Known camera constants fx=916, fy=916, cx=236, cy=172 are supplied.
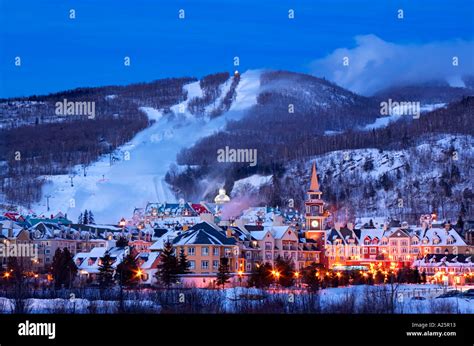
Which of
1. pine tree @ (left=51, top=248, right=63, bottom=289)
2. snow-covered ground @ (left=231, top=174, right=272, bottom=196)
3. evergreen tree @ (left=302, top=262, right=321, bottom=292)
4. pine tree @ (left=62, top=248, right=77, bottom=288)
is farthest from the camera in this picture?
snow-covered ground @ (left=231, top=174, right=272, bottom=196)

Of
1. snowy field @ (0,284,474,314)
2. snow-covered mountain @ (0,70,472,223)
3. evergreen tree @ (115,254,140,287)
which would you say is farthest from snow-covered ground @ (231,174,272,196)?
snowy field @ (0,284,474,314)

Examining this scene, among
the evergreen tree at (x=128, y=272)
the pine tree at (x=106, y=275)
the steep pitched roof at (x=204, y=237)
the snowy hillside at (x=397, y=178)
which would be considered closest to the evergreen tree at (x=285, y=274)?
the steep pitched roof at (x=204, y=237)

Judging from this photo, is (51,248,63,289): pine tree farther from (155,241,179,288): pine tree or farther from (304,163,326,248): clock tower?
(304,163,326,248): clock tower

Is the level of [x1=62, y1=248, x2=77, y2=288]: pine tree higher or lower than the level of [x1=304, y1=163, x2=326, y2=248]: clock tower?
lower

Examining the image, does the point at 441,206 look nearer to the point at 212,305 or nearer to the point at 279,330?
the point at 212,305

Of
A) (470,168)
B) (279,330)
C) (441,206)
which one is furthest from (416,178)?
(279,330)

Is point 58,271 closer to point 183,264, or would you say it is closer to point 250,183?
point 183,264
